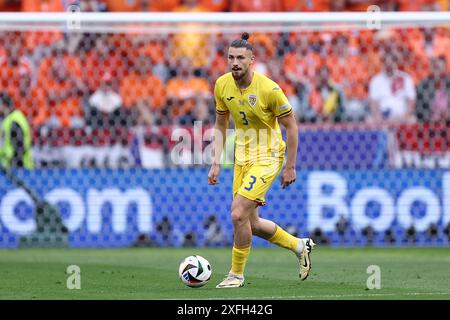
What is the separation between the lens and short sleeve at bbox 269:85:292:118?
31.7ft

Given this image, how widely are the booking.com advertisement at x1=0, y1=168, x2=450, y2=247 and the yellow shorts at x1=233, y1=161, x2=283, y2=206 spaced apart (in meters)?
5.31

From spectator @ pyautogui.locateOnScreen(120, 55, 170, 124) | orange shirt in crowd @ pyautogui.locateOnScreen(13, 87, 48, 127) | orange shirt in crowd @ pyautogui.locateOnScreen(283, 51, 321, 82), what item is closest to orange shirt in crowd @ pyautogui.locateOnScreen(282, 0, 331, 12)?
orange shirt in crowd @ pyautogui.locateOnScreen(283, 51, 321, 82)

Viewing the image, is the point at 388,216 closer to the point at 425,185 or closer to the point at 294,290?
the point at 425,185

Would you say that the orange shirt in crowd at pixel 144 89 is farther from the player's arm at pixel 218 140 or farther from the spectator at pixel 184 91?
the player's arm at pixel 218 140

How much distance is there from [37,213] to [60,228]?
38 cm

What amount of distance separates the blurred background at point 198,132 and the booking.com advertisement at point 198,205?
0.05 feet

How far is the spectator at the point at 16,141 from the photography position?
15.4m

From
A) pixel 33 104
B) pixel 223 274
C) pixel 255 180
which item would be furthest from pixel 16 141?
pixel 255 180

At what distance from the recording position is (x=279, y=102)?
9680 millimetres

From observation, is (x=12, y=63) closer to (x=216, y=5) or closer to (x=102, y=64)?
(x=102, y=64)

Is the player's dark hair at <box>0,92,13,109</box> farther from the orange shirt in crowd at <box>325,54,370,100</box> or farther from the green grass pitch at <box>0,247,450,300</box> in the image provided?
the orange shirt in crowd at <box>325,54,370,100</box>

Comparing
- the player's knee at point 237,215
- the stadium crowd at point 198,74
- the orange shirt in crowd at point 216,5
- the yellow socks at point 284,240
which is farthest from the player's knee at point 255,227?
the orange shirt in crowd at point 216,5
